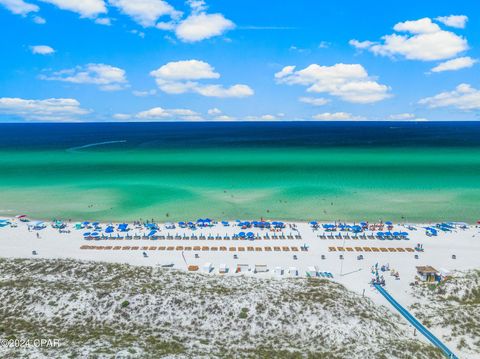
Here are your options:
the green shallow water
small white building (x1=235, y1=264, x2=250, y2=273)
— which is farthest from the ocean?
small white building (x1=235, y1=264, x2=250, y2=273)

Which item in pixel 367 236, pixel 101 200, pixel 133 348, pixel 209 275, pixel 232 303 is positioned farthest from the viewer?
pixel 101 200

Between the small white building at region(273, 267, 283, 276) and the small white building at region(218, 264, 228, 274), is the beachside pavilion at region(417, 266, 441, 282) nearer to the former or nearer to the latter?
the small white building at region(273, 267, 283, 276)

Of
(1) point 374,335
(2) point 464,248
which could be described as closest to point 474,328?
(1) point 374,335

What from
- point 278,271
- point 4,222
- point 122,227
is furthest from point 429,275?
point 4,222

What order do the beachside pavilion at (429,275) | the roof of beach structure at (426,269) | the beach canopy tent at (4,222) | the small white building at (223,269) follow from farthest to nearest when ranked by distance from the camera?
the beach canopy tent at (4,222)
the small white building at (223,269)
the roof of beach structure at (426,269)
the beachside pavilion at (429,275)

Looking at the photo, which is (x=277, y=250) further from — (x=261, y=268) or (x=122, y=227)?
(x=122, y=227)

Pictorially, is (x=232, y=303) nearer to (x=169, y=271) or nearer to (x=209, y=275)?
(x=209, y=275)

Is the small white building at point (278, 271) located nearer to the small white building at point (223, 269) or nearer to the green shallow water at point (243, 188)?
the small white building at point (223, 269)

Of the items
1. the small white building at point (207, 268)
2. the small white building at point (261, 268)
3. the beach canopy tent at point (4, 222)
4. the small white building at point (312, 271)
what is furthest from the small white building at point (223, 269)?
Answer: the beach canopy tent at point (4, 222)
